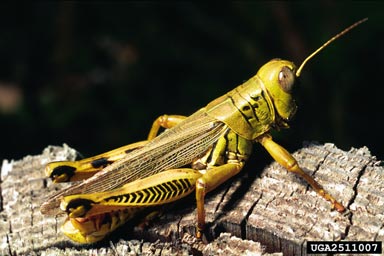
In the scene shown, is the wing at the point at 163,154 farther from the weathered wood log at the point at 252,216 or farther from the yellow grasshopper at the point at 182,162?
the weathered wood log at the point at 252,216

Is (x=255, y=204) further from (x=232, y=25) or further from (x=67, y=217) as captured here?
(x=232, y=25)

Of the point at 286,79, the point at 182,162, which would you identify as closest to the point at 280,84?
the point at 286,79

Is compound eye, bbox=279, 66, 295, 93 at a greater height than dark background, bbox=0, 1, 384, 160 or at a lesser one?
lesser

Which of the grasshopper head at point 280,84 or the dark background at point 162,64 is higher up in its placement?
the dark background at point 162,64

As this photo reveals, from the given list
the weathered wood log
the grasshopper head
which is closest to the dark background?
the grasshopper head

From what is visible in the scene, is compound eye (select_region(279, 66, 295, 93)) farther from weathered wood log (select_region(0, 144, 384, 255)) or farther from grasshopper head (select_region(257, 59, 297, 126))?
weathered wood log (select_region(0, 144, 384, 255))

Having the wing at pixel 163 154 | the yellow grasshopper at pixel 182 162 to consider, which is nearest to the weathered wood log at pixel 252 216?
the yellow grasshopper at pixel 182 162

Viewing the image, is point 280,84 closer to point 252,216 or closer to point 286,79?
point 286,79
